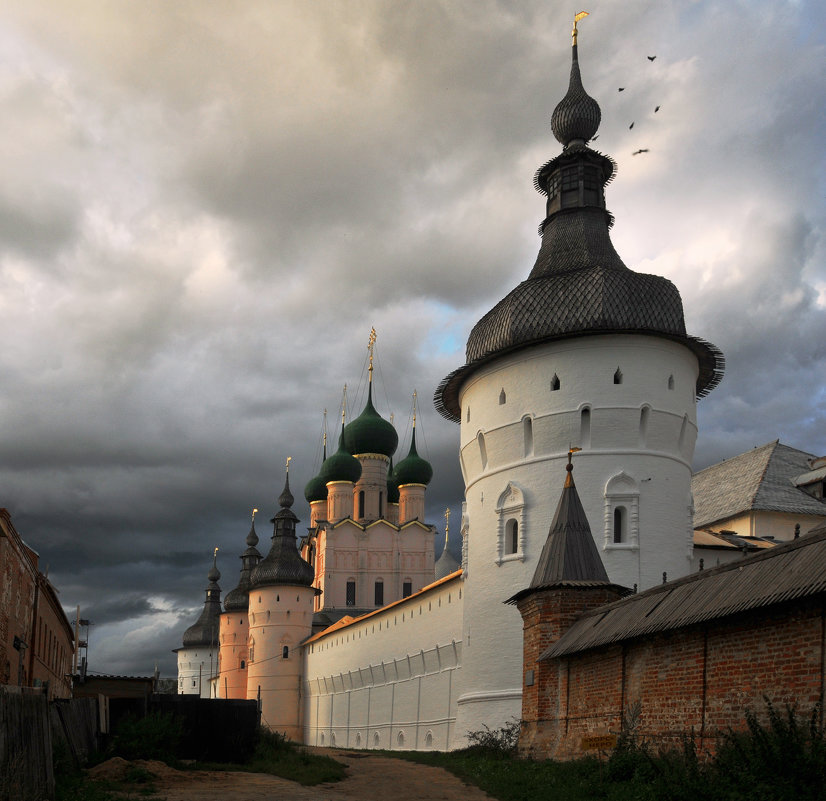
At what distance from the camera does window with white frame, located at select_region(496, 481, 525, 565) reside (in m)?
23.7

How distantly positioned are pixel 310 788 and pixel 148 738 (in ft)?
10.6

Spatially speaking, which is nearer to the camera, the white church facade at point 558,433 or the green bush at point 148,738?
the green bush at point 148,738

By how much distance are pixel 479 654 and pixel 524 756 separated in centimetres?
842

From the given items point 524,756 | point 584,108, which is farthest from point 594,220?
point 524,756

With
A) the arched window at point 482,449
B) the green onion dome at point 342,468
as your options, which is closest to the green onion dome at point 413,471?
the green onion dome at point 342,468

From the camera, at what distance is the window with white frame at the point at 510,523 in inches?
933

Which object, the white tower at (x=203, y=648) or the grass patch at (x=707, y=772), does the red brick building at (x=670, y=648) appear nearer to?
the grass patch at (x=707, y=772)

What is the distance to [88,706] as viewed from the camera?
1585cm

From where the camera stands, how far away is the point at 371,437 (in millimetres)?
61156

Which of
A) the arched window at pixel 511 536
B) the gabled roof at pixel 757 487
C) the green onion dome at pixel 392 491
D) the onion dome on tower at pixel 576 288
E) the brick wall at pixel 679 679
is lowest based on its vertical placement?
the brick wall at pixel 679 679

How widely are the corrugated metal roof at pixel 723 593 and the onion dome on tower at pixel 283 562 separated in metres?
38.6

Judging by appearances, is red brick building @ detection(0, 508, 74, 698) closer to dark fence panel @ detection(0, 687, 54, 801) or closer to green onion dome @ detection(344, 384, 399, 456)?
dark fence panel @ detection(0, 687, 54, 801)

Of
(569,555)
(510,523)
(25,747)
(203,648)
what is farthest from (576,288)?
(203,648)

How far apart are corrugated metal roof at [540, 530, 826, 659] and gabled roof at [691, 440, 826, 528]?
20.6 metres
